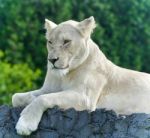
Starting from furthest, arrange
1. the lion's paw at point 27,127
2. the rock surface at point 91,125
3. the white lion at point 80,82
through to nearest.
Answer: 1. the white lion at point 80,82
2. the lion's paw at point 27,127
3. the rock surface at point 91,125

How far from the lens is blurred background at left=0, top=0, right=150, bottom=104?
619 inches

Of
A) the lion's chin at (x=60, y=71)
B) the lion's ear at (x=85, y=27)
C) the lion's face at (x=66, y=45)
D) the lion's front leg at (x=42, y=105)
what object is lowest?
the lion's front leg at (x=42, y=105)

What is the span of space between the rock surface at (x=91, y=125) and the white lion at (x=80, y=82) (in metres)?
0.10

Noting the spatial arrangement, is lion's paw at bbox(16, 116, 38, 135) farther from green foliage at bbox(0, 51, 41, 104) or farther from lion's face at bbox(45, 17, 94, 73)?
green foliage at bbox(0, 51, 41, 104)

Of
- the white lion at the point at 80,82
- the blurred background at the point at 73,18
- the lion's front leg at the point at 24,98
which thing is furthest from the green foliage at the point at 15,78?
the lion's front leg at the point at 24,98

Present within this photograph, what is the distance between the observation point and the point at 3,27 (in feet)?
52.9

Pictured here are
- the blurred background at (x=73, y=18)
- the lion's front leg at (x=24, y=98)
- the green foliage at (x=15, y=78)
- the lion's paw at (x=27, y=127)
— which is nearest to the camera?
the lion's paw at (x=27, y=127)

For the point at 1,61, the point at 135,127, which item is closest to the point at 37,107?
the point at 135,127

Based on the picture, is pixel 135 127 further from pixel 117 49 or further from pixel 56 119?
pixel 117 49

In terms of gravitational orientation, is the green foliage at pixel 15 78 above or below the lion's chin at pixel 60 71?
below

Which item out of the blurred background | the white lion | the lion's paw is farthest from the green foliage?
the lion's paw

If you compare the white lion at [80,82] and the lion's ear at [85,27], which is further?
the lion's ear at [85,27]

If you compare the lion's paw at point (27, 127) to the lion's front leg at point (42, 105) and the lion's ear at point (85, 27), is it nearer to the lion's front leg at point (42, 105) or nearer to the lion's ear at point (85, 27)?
the lion's front leg at point (42, 105)

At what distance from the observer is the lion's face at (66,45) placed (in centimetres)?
724
